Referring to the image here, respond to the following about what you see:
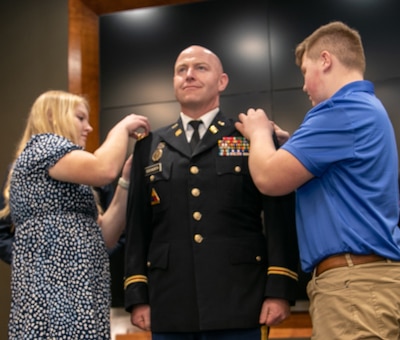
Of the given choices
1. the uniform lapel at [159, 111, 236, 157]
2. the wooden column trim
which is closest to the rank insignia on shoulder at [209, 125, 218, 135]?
the uniform lapel at [159, 111, 236, 157]

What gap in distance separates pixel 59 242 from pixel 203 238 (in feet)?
1.63

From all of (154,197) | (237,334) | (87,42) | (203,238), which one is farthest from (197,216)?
(87,42)

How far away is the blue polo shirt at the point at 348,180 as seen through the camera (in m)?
1.79

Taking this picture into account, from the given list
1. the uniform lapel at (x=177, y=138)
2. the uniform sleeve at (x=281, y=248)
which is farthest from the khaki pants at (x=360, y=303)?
the uniform lapel at (x=177, y=138)

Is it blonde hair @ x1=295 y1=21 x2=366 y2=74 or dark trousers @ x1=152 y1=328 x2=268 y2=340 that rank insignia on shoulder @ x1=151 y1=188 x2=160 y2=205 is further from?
blonde hair @ x1=295 y1=21 x2=366 y2=74

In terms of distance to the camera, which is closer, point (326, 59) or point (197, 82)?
point (326, 59)

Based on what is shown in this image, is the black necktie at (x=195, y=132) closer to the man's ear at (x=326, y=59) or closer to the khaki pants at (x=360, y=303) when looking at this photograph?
the man's ear at (x=326, y=59)

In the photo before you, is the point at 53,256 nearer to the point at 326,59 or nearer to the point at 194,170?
the point at 194,170

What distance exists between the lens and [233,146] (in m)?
2.30

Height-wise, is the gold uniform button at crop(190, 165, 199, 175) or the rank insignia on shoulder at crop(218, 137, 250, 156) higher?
the rank insignia on shoulder at crop(218, 137, 250, 156)

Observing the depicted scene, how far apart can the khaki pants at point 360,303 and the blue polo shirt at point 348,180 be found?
0.06m

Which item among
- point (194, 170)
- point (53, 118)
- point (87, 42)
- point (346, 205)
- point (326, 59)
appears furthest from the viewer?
point (87, 42)

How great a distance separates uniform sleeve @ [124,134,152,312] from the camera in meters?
2.22

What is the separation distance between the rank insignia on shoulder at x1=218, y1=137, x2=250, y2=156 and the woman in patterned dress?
0.36 m
